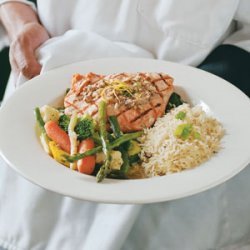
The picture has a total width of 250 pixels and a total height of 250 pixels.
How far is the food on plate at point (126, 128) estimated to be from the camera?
995 millimetres

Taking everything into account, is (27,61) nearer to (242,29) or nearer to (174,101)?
(174,101)

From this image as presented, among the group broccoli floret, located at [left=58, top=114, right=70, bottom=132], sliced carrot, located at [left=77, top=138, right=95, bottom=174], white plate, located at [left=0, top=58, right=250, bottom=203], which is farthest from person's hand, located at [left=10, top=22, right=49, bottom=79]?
sliced carrot, located at [left=77, top=138, right=95, bottom=174]

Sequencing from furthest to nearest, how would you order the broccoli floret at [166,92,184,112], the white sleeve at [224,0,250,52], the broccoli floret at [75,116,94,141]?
the white sleeve at [224,0,250,52], the broccoli floret at [166,92,184,112], the broccoli floret at [75,116,94,141]

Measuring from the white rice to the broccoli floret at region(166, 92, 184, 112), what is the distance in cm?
7

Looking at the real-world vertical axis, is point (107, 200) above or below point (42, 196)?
above

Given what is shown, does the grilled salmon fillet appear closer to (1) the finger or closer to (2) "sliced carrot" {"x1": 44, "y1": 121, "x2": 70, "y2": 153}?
(2) "sliced carrot" {"x1": 44, "y1": 121, "x2": 70, "y2": 153}

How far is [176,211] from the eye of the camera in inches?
44.2

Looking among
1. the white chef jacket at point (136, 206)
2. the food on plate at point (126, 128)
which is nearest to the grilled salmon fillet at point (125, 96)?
the food on plate at point (126, 128)

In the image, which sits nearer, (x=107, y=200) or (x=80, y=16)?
(x=107, y=200)

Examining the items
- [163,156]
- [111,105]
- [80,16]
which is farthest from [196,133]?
[80,16]

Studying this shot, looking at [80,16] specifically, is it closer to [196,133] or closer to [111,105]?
[111,105]

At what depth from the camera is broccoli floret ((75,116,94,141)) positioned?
1034mm

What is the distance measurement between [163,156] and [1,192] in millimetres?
439

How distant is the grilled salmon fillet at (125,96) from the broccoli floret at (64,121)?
19 mm
